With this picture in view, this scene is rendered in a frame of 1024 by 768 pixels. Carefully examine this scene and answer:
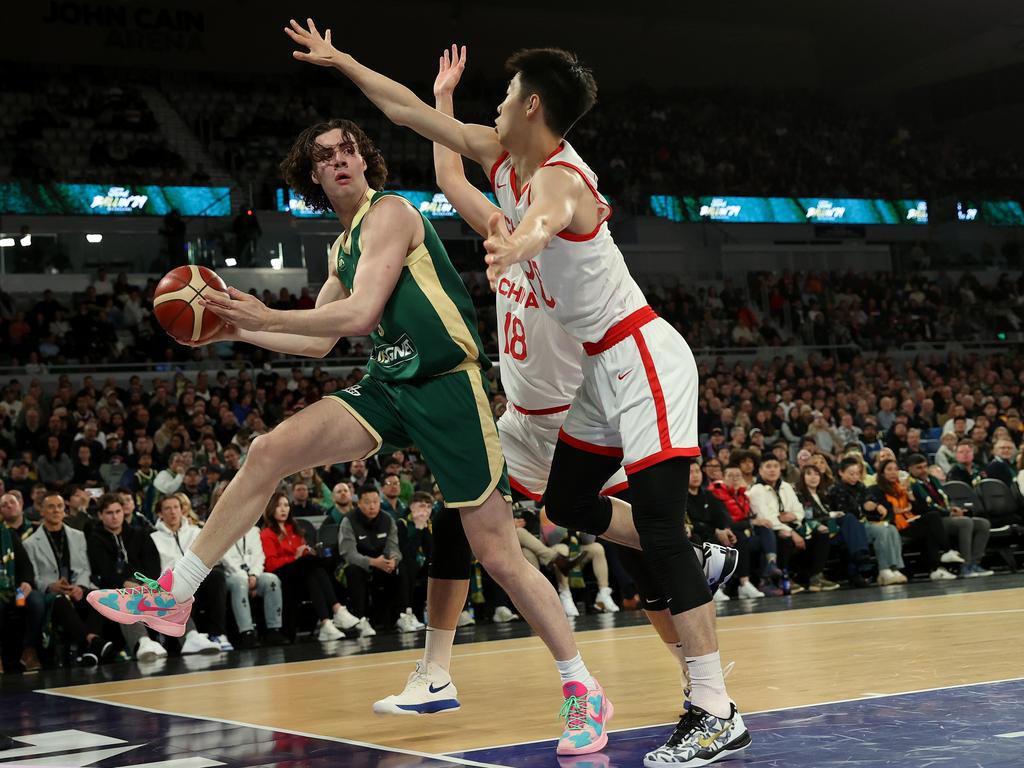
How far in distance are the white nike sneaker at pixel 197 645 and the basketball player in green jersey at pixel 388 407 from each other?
505 cm

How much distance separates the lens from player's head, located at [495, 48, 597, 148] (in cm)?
391

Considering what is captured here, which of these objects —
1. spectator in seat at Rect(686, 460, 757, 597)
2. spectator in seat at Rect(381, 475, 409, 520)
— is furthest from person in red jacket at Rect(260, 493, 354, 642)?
spectator in seat at Rect(686, 460, 757, 597)

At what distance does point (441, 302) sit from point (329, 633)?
592 cm

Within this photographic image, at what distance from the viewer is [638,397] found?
3961mm

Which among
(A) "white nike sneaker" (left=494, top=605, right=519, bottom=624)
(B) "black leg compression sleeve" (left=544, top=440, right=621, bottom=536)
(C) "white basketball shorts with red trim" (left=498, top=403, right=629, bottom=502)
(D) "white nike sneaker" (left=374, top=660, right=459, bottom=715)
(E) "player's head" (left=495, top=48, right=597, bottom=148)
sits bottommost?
Answer: (A) "white nike sneaker" (left=494, top=605, right=519, bottom=624)

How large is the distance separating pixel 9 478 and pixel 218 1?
714 inches

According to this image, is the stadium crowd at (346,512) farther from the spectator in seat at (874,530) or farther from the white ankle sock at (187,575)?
the white ankle sock at (187,575)

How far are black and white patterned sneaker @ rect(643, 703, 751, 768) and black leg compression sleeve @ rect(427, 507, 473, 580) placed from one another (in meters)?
1.26

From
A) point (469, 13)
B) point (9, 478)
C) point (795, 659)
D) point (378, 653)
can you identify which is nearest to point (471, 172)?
point (469, 13)

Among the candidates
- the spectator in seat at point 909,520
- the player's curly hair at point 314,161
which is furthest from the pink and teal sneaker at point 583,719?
the spectator in seat at point 909,520

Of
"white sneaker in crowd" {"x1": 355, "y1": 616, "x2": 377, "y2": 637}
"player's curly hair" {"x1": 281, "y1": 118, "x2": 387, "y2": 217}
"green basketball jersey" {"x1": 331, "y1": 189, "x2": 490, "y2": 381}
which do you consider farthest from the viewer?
"white sneaker in crowd" {"x1": 355, "y1": 616, "x2": 377, "y2": 637}

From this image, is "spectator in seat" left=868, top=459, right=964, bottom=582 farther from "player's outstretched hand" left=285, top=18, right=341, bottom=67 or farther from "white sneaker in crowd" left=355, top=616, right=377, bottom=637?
"player's outstretched hand" left=285, top=18, right=341, bottom=67

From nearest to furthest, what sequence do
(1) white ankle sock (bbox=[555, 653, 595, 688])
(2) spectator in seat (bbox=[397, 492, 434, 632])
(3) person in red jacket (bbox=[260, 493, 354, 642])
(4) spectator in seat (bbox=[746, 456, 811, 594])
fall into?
(1) white ankle sock (bbox=[555, 653, 595, 688]) < (3) person in red jacket (bbox=[260, 493, 354, 642]) < (2) spectator in seat (bbox=[397, 492, 434, 632]) < (4) spectator in seat (bbox=[746, 456, 811, 594])

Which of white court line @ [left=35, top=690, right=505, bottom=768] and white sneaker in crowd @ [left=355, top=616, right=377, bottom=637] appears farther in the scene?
white sneaker in crowd @ [left=355, top=616, right=377, bottom=637]
